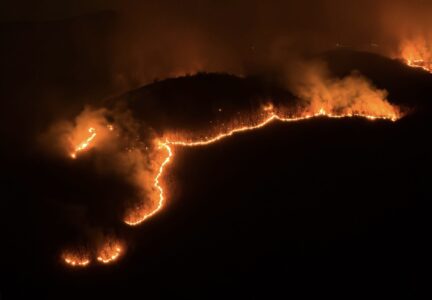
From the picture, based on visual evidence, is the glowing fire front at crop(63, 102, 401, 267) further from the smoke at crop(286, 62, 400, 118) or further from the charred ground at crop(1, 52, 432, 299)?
the charred ground at crop(1, 52, 432, 299)

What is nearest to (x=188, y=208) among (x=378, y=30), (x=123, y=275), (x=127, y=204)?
(x=127, y=204)

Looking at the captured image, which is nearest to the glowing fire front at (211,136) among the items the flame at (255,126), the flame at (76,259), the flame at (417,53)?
the flame at (255,126)

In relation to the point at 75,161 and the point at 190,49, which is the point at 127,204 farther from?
the point at 190,49

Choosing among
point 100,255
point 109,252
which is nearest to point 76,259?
point 100,255

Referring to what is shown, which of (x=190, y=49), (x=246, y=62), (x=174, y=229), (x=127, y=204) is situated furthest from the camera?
(x=190, y=49)

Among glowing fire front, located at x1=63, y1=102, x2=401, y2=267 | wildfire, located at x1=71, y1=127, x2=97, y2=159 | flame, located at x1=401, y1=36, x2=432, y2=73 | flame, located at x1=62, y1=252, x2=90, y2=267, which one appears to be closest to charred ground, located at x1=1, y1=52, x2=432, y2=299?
flame, located at x1=62, y1=252, x2=90, y2=267

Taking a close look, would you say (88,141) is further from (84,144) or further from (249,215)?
(249,215)
